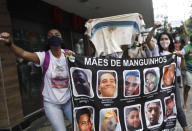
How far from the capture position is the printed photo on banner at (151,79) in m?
3.24

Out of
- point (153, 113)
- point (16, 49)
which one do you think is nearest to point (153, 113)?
point (153, 113)

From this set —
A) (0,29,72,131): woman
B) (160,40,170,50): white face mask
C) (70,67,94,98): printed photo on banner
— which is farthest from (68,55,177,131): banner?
(160,40,170,50): white face mask

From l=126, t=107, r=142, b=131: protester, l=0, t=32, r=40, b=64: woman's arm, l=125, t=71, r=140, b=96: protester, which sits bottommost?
l=126, t=107, r=142, b=131: protester

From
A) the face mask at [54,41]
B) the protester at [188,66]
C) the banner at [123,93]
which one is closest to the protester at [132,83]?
the banner at [123,93]

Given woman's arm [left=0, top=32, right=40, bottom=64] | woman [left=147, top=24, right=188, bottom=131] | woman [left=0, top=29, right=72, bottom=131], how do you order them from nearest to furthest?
woman's arm [left=0, top=32, right=40, bottom=64] → woman [left=0, top=29, right=72, bottom=131] → woman [left=147, top=24, right=188, bottom=131]

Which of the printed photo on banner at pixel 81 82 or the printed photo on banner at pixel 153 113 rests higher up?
the printed photo on banner at pixel 81 82

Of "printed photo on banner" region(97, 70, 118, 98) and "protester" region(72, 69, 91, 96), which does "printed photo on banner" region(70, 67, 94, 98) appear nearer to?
"protester" region(72, 69, 91, 96)

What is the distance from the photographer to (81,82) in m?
2.84

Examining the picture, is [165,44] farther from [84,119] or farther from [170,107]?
[84,119]

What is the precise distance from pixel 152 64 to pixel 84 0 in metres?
3.98

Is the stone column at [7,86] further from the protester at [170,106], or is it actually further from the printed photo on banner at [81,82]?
the protester at [170,106]

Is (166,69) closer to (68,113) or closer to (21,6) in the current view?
(68,113)

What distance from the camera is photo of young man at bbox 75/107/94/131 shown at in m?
2.74

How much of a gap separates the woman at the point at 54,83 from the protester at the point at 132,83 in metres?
0.87
